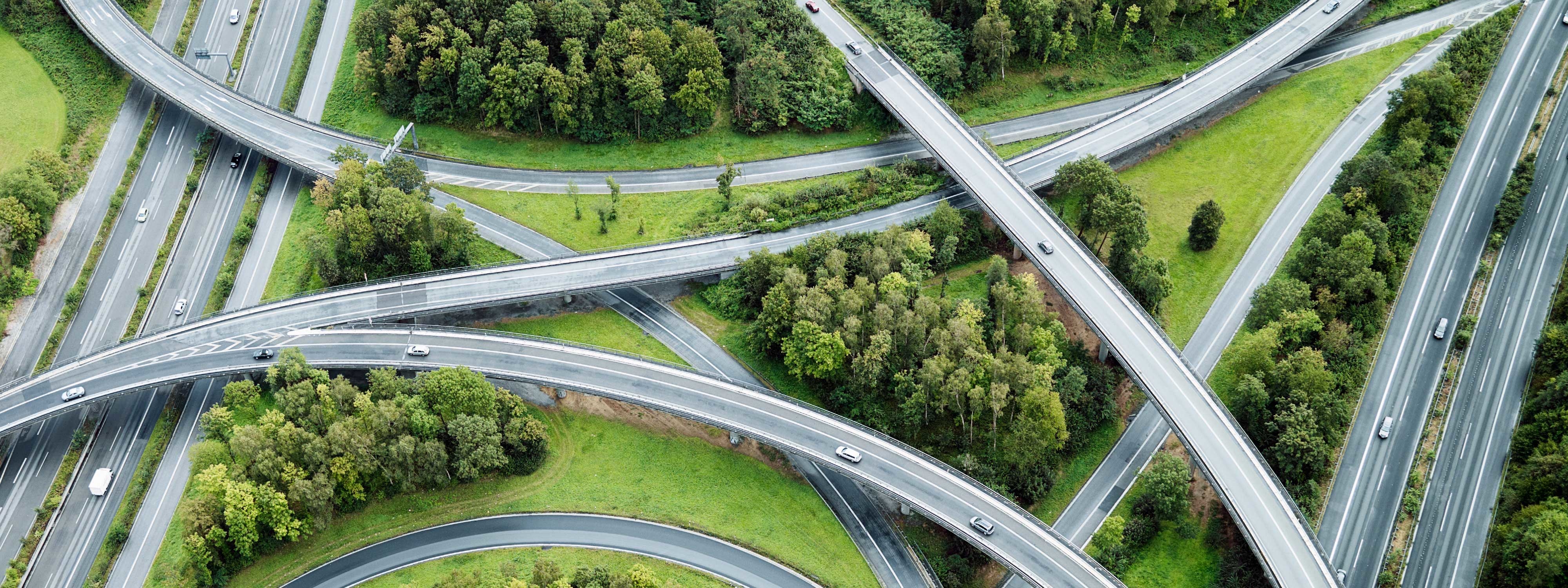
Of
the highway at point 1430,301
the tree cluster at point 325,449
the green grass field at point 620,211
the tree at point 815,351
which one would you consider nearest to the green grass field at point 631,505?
the tree cluster at point 325,449

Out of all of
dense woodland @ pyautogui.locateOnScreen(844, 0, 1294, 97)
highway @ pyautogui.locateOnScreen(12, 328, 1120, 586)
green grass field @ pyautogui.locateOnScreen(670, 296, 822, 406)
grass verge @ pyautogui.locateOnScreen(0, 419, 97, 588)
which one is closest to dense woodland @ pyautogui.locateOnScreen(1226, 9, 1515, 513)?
highway @ pyautogui.locateOnScreen(12, 328, 1120, 586)

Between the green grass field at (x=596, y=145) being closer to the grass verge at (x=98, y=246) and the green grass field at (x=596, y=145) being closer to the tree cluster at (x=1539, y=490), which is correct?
the grass verge at (x=98, y=246)

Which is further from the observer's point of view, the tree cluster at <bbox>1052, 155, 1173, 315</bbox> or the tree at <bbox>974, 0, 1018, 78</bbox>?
the tree at <bbox>974, 0, 1018, 78</bbox>

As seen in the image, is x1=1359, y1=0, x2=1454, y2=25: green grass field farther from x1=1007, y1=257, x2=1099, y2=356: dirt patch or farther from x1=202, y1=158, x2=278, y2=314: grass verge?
x1=202, y1=158, x2=278, y2=314: grass verge

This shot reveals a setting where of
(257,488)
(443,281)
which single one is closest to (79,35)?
(443,281)

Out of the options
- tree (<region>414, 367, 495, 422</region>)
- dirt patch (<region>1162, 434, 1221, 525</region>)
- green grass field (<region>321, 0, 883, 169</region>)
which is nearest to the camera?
tree (<region>414, 367, 495, 422</region>)
